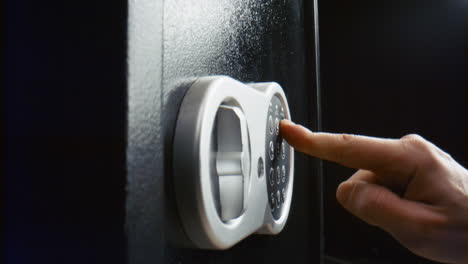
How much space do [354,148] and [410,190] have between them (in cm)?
8

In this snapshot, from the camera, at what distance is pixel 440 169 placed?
384 millimetres

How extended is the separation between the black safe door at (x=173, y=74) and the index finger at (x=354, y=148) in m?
0.08

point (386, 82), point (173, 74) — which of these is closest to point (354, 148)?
point (173, 74)

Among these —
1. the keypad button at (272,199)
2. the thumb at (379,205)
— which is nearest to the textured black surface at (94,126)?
the keypad button at (272,199)

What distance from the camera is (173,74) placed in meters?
0.22

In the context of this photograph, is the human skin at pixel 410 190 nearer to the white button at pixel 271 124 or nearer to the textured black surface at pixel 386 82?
the white button at pixel 271 124

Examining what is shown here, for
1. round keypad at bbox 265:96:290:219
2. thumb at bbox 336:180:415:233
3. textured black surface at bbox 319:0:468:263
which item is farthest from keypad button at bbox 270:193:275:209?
textured black surface at bbox 319:0:468:263

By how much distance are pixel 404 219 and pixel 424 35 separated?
1.55m

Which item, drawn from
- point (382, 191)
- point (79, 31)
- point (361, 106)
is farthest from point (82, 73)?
point (361, 106)

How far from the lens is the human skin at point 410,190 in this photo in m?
0.37

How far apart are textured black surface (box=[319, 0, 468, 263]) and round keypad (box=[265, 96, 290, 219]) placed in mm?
1410

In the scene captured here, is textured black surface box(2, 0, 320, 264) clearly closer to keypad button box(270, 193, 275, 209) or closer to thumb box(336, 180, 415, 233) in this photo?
keypad button box(270, 193, 275, 209)

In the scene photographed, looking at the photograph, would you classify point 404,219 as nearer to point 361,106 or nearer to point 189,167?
point 189,167

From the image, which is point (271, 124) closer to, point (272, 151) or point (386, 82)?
point (272, 151)
